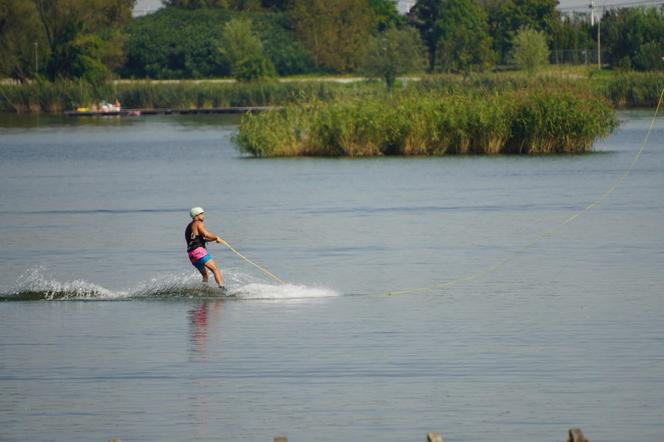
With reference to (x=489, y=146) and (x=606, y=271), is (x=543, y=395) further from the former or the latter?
(x=489, y=146)

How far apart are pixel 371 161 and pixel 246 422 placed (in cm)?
3861

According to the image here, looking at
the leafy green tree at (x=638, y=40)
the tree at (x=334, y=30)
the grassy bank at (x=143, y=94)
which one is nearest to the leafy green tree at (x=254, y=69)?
the grassy bank at (x=143, y=94)

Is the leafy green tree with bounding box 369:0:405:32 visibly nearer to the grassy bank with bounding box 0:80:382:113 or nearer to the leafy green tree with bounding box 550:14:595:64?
the leafy green tree with bounding box 550:14:595:64

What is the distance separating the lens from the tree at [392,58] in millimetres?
118500

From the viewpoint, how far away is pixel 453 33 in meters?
122

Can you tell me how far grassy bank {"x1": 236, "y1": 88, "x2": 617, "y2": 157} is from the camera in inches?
2063

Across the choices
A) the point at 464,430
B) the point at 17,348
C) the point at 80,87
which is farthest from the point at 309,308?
the point at 80,87

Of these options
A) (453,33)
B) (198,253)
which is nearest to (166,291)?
(198,253)

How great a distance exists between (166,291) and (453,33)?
325ft

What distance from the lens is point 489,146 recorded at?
2152 inches

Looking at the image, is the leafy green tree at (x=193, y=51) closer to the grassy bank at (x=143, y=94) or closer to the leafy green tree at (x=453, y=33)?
the leafy green tree at (x=453, y=33)

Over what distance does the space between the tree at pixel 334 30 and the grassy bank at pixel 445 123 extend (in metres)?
75.5

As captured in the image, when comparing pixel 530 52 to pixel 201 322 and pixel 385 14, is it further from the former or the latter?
pixel 201 322

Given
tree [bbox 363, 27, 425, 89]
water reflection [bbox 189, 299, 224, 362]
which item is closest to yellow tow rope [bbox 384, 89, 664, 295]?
water reflection [bbox 189, 299, 224, 362]
